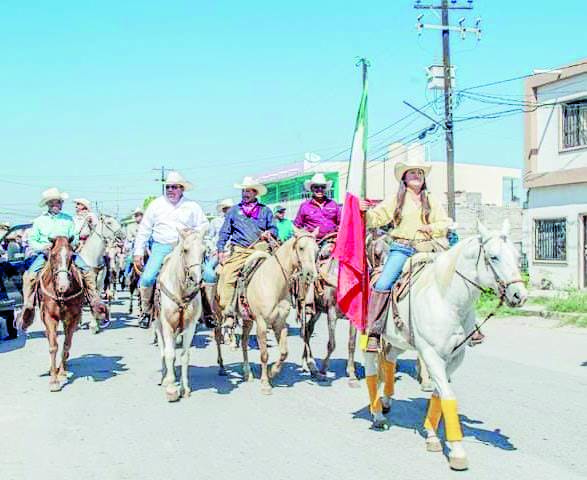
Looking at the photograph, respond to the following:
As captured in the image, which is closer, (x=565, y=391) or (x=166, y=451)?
(x=166, y=451)

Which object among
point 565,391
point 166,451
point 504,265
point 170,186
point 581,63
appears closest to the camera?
point 504,265

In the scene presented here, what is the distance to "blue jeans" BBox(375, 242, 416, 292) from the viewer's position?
21.6 feet

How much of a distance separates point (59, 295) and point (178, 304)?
6.09 ft

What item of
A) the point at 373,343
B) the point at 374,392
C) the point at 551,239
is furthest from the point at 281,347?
the point at 551,239

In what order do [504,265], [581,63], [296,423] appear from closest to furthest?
[504,265]
[296,423]
[581,63]

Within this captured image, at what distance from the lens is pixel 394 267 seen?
659 cm

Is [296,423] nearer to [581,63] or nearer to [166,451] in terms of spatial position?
[166,451]

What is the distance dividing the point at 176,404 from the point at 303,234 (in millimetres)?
2483

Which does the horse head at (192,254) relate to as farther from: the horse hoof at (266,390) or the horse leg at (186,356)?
the horse hoof at (266,390)

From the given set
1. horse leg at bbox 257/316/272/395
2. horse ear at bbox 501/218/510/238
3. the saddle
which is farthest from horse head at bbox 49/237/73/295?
horse ear at bbox 501/218/510/238

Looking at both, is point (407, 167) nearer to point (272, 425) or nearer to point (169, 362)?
point (272, 425)

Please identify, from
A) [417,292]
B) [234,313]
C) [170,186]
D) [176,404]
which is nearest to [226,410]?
[176,404]

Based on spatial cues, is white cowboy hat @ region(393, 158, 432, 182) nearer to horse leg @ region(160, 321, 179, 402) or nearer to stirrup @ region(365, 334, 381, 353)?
stirrup @ region(365, 334, 381, 353)

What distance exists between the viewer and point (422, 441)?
6270 mm
